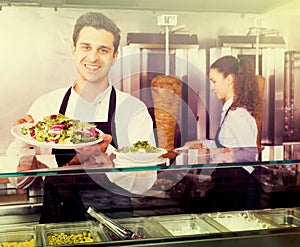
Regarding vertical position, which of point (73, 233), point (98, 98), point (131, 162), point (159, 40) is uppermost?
point (159, 40)

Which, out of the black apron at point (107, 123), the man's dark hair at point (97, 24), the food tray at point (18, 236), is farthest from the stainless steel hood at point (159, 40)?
the food tray at point (18, 236)

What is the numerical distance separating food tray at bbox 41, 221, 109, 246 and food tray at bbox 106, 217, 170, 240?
0.05m

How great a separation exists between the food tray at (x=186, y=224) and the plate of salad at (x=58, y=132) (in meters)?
0.43

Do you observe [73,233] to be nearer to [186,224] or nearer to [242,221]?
[186,224]

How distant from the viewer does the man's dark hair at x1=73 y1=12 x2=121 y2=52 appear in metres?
1.80

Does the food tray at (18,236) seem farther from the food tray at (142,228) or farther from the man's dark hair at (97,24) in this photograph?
the man's dark hair at (97,24)

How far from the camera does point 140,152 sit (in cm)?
175

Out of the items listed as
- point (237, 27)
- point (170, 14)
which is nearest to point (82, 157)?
point (170, 14)

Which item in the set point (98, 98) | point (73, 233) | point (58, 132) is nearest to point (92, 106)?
point (98, 98)

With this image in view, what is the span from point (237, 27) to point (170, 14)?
0.31 metres

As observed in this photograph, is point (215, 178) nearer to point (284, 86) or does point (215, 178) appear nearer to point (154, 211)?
point (154, 211)

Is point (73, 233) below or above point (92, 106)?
below

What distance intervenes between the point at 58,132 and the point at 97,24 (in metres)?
0.48

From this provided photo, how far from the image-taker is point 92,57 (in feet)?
6.04
